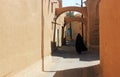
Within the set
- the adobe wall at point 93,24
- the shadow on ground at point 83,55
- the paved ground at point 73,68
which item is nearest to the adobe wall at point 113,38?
the paved ground at point 73,68

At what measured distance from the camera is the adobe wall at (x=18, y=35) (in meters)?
5.79

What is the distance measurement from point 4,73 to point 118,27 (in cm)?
270

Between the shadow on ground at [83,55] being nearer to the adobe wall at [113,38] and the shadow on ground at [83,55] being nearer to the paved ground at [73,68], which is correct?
the paved ground at [73,68]

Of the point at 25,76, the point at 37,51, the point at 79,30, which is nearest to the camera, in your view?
the point at 25,76

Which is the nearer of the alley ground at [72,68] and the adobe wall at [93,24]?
the alley ground at [72,68]

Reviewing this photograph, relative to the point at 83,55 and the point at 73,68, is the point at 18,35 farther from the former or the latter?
the point at 83,55

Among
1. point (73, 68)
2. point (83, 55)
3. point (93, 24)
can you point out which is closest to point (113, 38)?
point (73, 68)

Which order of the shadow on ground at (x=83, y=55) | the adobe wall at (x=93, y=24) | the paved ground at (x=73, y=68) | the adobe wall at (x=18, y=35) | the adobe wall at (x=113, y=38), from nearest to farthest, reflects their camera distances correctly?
the adobe wall at (x=113, y=38) < the adobe wall at (x=18, y=35) < the paved ground at (x=73, y=68) < the shadow on ground at (x=83, y=55) < the adobe wall at (x=93, y=24)

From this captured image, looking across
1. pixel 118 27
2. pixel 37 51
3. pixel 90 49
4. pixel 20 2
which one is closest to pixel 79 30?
pixel 90 49

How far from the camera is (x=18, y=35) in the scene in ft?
23.3

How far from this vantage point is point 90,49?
22062 millimetres

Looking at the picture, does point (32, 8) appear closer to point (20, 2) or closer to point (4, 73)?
point (20, 2)

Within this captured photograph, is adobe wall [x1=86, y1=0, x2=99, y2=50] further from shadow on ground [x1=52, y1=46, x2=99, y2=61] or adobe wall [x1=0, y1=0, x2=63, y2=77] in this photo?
adobe wall [x1=0, y1=0, x2=63, y2=77]

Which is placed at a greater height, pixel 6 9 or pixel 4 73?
pixel 6 9
